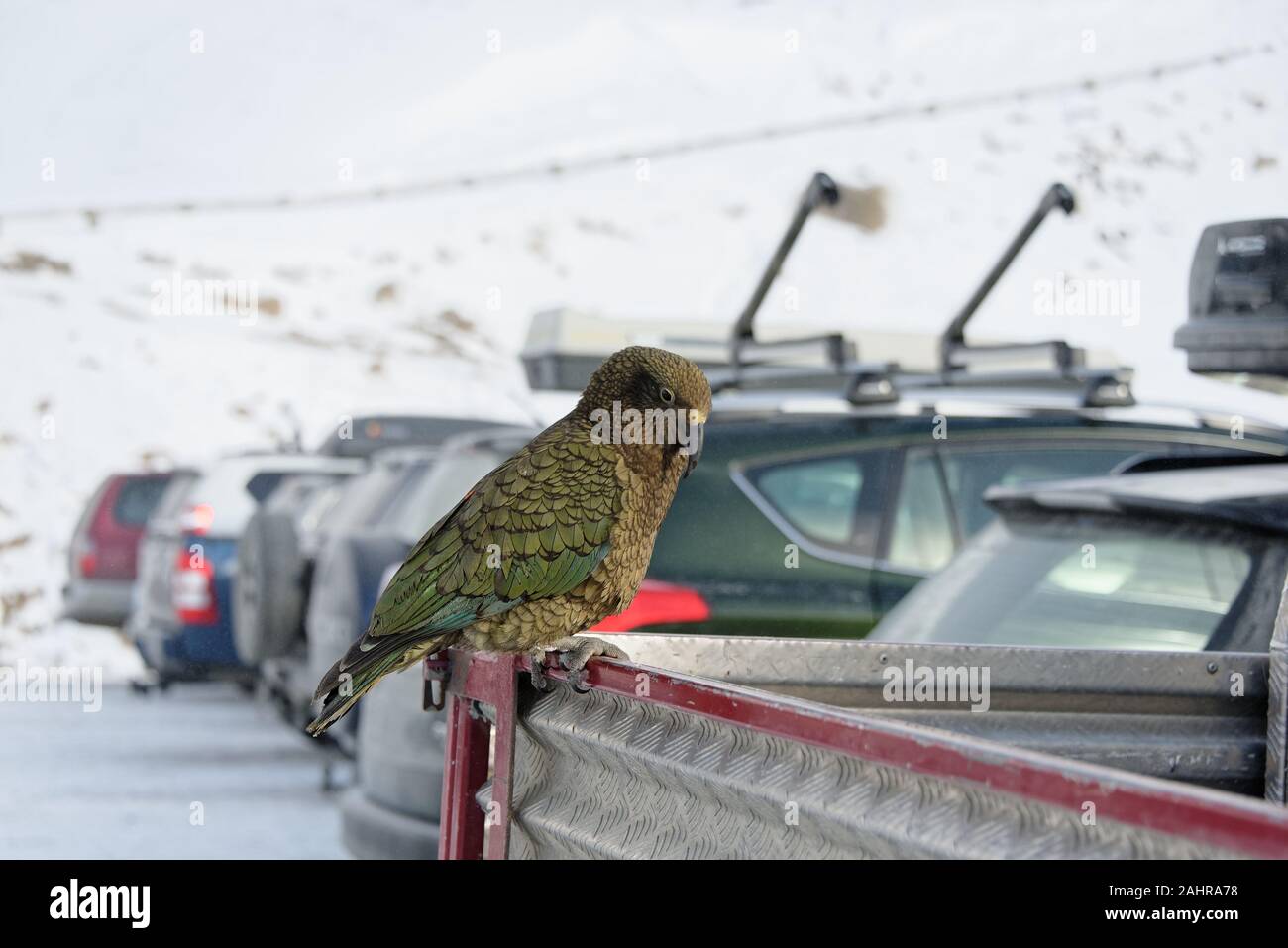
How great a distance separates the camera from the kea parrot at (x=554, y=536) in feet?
9.59

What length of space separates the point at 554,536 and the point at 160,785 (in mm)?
7958

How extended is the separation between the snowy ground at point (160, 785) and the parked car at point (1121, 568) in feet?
14.8

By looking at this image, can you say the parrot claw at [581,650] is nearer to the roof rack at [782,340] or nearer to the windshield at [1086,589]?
the windshield at [1086,589]

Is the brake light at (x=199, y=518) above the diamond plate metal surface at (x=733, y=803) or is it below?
below

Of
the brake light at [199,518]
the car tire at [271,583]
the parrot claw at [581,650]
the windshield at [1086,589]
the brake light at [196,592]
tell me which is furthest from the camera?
the brake light at [199,518]

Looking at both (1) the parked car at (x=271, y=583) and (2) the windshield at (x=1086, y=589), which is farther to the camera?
(1) the parked car at (x=271, y=583)

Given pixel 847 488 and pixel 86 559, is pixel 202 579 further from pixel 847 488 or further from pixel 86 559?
pixel 847 488

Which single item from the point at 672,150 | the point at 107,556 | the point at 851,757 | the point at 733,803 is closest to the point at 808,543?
the point at 733,803

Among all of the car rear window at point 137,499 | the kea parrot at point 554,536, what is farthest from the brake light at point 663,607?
the car rear window at point 137,499

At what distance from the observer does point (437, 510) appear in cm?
751

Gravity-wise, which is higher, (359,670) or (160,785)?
(359,670)

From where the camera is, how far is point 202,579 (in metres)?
12.2

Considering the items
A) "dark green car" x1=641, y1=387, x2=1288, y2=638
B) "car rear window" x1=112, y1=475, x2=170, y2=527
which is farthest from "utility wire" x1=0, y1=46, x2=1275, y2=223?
"dark green car" x1=641, y1=387, x2=1288, y2=638
